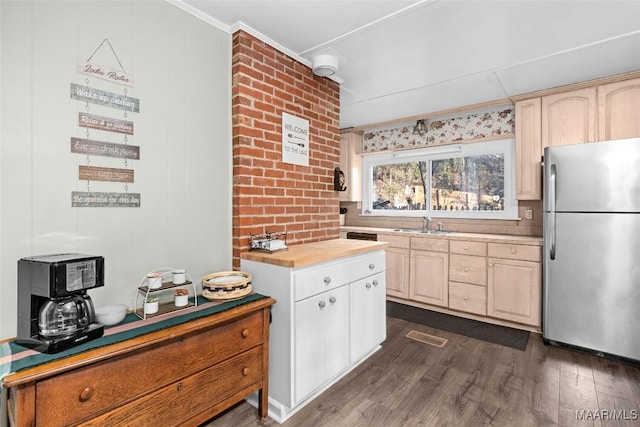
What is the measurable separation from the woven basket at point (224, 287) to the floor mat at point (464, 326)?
221 centimetres

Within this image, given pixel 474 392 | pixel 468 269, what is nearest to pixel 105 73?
pixel 474 392

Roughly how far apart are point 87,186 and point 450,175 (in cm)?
393

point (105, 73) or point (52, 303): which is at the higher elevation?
point (105, 73)

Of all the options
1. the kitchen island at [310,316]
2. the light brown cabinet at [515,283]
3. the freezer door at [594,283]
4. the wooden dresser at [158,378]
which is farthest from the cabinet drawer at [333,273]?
the freezer door at [594,283]

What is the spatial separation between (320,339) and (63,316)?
1.35 m

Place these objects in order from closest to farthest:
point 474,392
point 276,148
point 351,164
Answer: point 474,392, point 276,148, point 351,164

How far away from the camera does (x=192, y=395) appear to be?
60.2 inches

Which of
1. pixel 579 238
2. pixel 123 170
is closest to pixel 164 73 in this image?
pixel 123 170

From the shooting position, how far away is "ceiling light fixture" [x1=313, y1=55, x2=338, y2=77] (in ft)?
8.23

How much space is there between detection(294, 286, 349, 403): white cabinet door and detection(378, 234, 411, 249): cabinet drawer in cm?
183

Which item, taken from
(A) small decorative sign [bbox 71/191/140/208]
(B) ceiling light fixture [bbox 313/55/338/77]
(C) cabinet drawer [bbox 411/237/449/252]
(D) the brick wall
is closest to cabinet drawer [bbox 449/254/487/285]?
(C) cabinet drawer [bbox 411/237/449/252]

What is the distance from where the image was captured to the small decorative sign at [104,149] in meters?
1.53

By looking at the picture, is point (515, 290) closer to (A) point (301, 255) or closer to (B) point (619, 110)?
(B) point (619, 110)

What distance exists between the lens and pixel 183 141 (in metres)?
1.94
